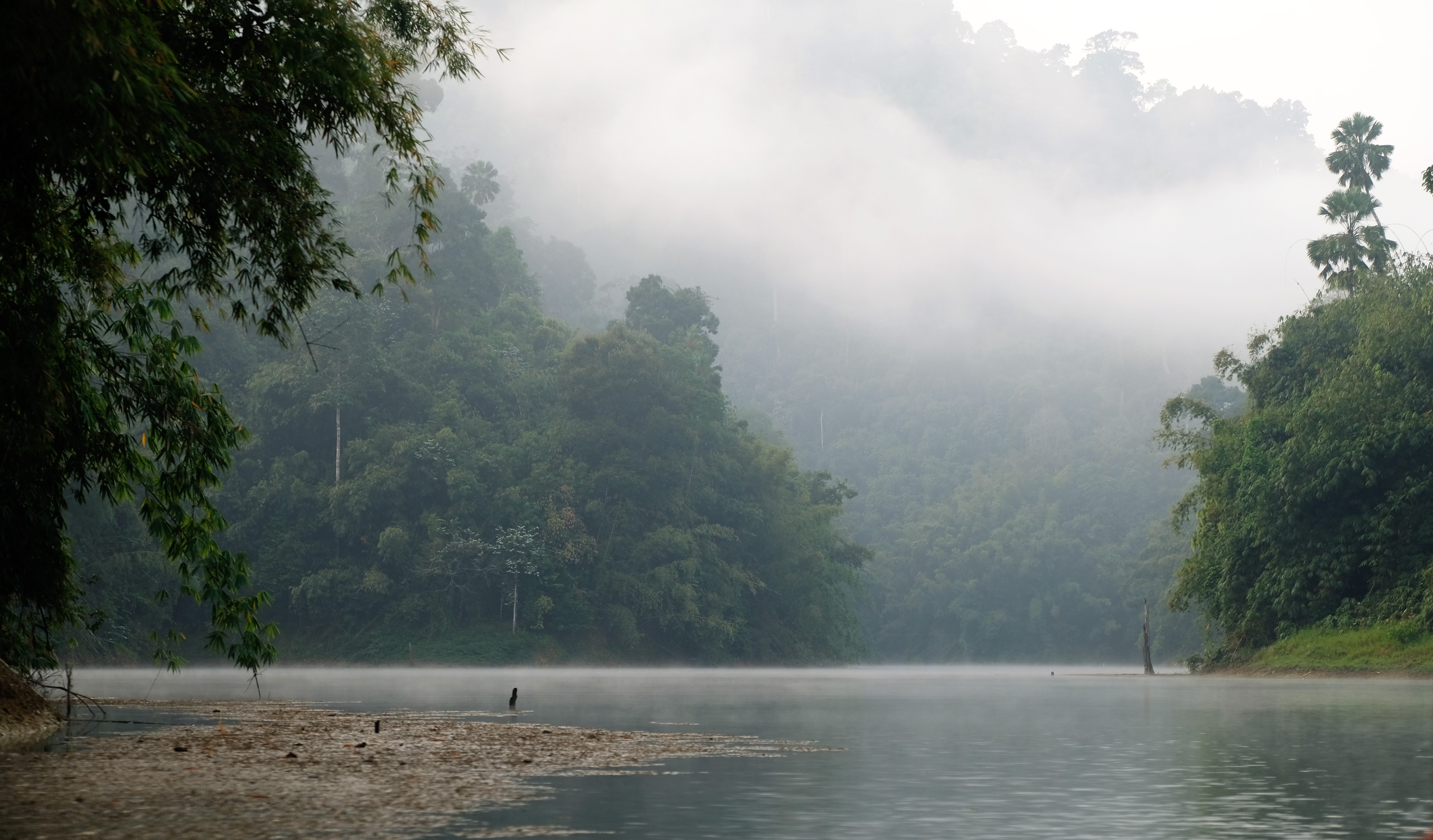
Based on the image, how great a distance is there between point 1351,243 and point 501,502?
1956 inches

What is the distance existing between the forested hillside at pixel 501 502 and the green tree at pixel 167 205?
62043 mm

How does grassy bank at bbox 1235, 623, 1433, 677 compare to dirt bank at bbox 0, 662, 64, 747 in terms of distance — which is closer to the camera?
dirt bank at bbox 0, 662, 64, 747

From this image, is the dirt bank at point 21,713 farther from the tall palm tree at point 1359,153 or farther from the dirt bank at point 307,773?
the tall palm tree at point 1359,153

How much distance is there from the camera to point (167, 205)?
14.6 m

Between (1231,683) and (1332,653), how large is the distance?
701 centimetres

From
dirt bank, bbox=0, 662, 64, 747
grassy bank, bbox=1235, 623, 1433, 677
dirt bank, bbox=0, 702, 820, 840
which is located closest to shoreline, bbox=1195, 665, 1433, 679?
grassy bank, bbox=1235, 623, 1433, 677

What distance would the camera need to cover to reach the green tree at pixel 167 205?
36.8ft

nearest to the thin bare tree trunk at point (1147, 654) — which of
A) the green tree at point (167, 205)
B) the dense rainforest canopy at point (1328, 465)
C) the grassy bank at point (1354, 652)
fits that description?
the dense rainforest canopy at point (1328, 465)

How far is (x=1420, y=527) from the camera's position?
178 feet

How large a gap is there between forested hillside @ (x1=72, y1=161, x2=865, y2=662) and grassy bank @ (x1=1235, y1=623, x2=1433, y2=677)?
39766mm

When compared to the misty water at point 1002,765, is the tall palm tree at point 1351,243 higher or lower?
higher

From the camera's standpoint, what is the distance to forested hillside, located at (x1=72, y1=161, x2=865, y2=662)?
86312 mm

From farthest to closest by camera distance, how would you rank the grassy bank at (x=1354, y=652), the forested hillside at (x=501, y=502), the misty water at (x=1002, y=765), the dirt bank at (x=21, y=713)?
the forested hillside at (x=501, y=502), the grassy bank at (x=1354, y=652), the dirt bank at (x=21, y=713), the misty water at (x=1002, y=765)

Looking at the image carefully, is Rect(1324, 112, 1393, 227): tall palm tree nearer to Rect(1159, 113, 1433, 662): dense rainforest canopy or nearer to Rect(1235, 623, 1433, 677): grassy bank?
Rect(1159, 113, 1433, 662): dense rainforest canopy
